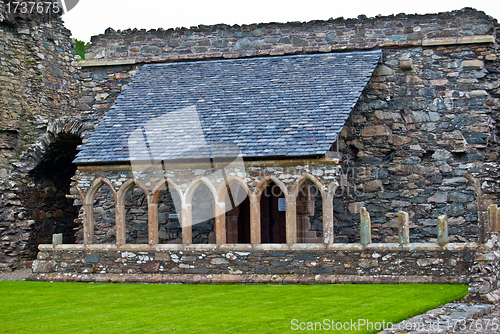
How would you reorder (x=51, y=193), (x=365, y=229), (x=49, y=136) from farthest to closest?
1. (x=51, y=193)
2. (x=49, y=136)
3. (x=365, y=229)

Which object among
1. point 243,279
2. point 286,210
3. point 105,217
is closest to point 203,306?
point 243,279

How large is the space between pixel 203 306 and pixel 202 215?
5.79 meters

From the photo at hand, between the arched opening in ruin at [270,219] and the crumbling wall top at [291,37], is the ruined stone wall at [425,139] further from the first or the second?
the arched opening in ruin at [270,219]

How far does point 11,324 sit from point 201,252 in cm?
438

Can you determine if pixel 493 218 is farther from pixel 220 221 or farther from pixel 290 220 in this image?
pixel 220 221

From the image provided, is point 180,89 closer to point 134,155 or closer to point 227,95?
point 227,95

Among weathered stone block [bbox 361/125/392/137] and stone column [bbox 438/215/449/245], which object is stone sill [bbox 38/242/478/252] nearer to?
stone column [bbox 438/215/449/245]

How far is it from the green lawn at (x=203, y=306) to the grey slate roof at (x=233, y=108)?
2.46 meters

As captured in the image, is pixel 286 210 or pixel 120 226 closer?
pixel 286 210

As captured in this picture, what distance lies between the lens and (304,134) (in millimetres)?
11805

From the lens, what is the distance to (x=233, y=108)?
13.4 m

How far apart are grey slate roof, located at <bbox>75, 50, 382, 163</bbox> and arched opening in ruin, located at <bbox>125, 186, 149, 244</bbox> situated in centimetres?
198

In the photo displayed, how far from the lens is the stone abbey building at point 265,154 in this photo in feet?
37.3

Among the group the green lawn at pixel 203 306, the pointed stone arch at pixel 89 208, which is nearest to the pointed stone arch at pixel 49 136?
the pointed stone arch at pixel 89 208
